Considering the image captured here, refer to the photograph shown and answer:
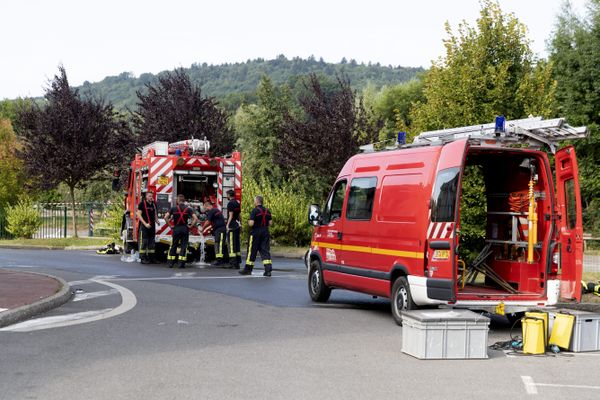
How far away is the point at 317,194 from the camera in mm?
40344

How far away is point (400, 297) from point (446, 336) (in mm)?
2506

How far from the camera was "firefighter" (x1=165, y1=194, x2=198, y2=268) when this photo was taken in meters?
21.4

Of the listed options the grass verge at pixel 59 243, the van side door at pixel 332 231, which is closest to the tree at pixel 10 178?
the grass verge at pixel 59 243

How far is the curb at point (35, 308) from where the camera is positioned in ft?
37.9

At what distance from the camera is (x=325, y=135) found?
31281 mm

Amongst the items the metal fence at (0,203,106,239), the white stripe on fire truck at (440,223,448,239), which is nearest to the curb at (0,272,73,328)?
the white stripe on fire truck at (440,223,448,239)

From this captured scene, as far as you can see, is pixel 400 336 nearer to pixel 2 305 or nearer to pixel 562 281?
pixel 562 281

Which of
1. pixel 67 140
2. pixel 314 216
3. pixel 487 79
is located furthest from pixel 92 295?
pixel 67 140

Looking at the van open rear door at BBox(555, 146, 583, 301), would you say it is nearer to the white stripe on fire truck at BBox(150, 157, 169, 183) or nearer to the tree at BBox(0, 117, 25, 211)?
the white stripe on fire truck at BBox(150, 157, 169, 183)

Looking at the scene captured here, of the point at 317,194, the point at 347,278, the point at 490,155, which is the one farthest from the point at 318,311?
the point at 317,194

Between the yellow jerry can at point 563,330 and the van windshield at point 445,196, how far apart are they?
1.85m

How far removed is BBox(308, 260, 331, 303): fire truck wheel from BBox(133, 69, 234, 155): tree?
2077 centimetres

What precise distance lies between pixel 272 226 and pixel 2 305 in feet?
59.1

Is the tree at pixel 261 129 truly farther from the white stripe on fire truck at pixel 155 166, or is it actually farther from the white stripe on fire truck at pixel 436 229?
the white stripe on fire truck at pixel 436 229
